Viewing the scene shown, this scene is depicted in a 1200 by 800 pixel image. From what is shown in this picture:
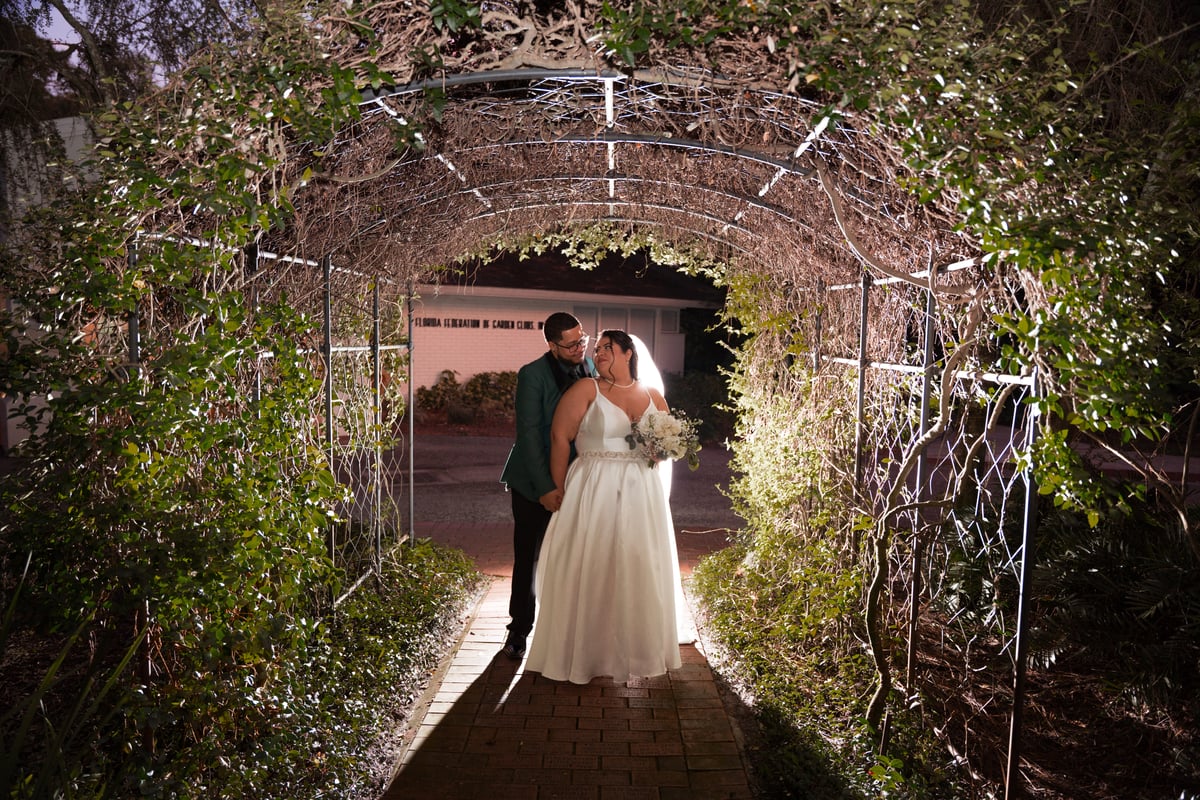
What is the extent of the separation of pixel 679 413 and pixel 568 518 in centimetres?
96

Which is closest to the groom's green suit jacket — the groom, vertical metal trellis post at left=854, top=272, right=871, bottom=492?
the groom

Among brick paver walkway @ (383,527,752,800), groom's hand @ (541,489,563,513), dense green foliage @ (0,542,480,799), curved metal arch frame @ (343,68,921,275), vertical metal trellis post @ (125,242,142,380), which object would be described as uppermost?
curved metal arch frame @ (343,68,921,275)

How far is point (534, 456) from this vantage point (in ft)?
17.0

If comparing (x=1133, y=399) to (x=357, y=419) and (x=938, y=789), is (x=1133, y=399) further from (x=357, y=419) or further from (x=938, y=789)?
(x=357, y=419)

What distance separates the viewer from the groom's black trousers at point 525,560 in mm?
5355

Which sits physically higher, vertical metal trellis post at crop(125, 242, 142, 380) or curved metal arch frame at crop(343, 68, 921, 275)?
curved metal arch frame at crop(343, 68, 921, 275)

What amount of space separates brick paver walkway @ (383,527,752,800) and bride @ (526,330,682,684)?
17 centimetres

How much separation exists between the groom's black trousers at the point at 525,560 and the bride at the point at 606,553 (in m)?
0.32

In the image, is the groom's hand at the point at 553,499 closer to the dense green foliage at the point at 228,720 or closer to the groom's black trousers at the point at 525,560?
the groom's black trousers at the point at 525,560

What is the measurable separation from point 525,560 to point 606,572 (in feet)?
2.20

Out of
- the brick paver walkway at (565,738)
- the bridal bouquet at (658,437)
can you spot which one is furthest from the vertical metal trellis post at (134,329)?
the bridal bouquet at (658,437)

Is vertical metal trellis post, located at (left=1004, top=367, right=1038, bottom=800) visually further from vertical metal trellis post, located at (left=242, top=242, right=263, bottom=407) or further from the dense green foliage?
vertical metal trellis post, located at (left=242, top=242, right=263, bottom=407)

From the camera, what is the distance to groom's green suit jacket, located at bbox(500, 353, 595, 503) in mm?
5188

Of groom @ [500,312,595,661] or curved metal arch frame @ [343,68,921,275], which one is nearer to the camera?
curved metal arch frame @ [343,68,921,275]
